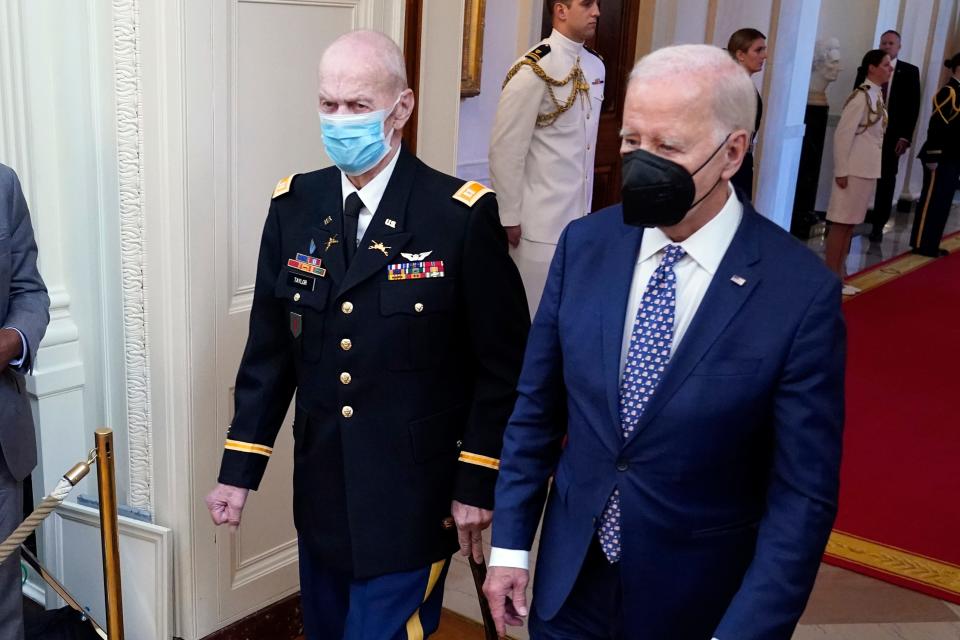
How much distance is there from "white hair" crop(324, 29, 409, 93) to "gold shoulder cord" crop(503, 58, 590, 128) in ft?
7.79

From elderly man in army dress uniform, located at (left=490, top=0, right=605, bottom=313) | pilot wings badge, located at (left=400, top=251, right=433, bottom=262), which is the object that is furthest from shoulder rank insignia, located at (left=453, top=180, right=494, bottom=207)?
elderly man in army dress uniform, located at (left=490, top=0, right=605, bottom=313)

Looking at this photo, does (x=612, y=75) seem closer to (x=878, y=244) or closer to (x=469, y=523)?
(x=878, y=244)

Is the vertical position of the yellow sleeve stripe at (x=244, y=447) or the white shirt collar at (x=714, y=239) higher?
the white shirt collar at (x=714, y=239)

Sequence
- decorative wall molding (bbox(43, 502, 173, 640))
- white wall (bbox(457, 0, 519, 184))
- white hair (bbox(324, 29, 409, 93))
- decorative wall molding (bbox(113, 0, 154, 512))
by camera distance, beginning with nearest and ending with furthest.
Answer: white hair (bbox(324, 29, 409, 93)) → decorative wall molding (bbox(113, 0, 154, 512)) → decorative wall molding (bbox(43, 502, 173, 640)) → white wall (bbox(457, 0, 519, 184))

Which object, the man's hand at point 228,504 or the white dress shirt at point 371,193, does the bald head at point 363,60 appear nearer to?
the white dress shirt at point 371,193

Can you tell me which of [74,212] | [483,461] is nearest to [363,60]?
[483,461]

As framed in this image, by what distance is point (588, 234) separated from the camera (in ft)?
6.53

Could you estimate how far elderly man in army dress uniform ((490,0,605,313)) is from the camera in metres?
4.52

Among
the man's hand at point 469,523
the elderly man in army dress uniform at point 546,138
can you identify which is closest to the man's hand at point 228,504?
the man's hand at point 469,523

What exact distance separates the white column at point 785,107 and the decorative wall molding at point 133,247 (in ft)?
22.8

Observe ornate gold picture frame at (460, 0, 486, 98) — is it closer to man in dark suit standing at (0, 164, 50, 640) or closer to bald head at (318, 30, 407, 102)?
man in dark suit standing at (0, 164, 50, 640)

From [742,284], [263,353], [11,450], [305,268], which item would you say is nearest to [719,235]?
[742,284]

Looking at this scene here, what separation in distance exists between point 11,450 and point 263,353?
2.16 feet

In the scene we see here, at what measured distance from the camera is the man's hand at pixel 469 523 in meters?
2.30
